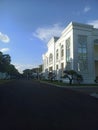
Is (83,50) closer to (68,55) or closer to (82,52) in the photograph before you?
(82,52)

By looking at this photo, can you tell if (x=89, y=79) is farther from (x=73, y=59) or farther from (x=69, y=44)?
(x=69, y=44)

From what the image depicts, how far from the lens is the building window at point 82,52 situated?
5275 centimetres

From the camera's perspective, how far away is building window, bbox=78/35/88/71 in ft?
173

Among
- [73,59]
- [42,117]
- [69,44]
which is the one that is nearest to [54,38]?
[69,44]

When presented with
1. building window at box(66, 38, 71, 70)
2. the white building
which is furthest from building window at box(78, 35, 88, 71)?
building window at box(66, 38, 71, 70)

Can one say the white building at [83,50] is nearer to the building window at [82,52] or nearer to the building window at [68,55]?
the building window at [82,52]

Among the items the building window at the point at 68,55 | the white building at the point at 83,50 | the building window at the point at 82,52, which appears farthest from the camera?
the building window at the point at 68,55

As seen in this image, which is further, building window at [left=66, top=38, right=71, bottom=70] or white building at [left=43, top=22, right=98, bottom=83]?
building window at [left=66, top=38, right=71, bottom=70]

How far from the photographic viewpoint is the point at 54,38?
269 feet

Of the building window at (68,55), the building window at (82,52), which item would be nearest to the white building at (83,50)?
the building window at (82,52)

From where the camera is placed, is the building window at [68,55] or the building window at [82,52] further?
the building window at [68,55]

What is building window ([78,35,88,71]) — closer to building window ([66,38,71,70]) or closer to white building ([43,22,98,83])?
white building ([43,22,98,83])

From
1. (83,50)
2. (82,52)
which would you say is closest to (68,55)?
(82,52)

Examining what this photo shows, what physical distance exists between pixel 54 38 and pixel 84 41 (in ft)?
96.6
